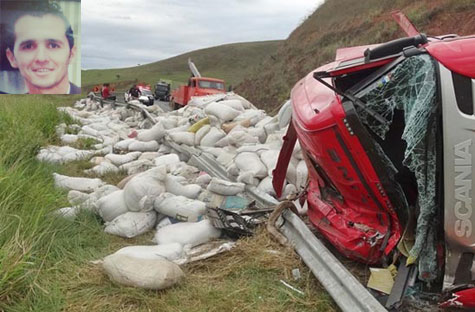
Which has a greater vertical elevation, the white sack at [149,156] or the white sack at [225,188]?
the white sack at [225,188]

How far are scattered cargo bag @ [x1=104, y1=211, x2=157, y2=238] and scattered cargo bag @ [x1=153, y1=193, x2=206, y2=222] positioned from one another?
5.2 inches

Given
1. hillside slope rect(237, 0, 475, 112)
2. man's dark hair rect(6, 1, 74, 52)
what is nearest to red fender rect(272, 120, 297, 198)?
man's dark hair rect(6, 1, 74, 52)

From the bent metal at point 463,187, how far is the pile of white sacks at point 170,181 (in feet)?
5.78

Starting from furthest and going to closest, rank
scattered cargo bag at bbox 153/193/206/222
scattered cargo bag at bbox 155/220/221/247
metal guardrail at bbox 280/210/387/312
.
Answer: scattered cargo bag at bbox 153/193/206/222 < scattered cargo bag at bbox 155/220/221/247 < metal guardrail at bbox 280/210/387/312

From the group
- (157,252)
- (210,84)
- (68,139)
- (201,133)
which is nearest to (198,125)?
(201,133)

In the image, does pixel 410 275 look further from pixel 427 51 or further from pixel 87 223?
pixel 87 223

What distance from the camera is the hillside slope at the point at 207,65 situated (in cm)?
7544

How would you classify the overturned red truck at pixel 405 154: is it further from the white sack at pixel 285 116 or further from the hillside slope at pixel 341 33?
the hillside slope at pixel 341 33

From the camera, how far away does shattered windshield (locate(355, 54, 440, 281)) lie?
284 centimetres

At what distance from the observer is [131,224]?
4504mm

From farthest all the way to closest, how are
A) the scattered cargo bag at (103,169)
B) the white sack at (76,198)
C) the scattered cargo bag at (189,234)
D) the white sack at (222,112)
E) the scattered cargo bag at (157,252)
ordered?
1. the white sack at (222,112)
2. the scattered cargo bag at (103,169)
3. the white sack at (76,198)
4. the scattered cargo bag at (189,234)
5. the scattered cargo bag at (157,252)

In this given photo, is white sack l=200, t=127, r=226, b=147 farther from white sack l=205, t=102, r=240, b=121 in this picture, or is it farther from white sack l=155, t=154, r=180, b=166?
white sack l=155, t=154, r=180, b=166

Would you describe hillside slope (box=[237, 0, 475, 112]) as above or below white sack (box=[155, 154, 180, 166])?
above

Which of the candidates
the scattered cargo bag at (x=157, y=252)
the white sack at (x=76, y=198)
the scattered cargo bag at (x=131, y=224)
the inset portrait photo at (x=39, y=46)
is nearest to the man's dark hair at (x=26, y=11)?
the inset portrait photo at (x=39, y=46)
